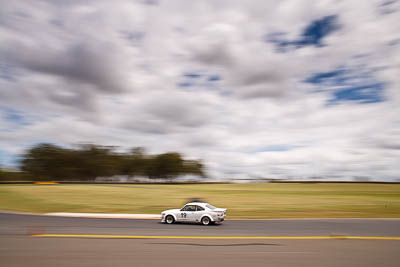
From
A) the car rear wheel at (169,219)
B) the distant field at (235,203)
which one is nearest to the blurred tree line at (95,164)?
the distant field at (235,203)

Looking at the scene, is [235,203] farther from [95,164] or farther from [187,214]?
[95,164]

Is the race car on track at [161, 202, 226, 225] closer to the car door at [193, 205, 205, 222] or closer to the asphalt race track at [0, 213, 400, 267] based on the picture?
the car door at [193, 205, 205, 222]

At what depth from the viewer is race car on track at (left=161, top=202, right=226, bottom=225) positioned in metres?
15.9

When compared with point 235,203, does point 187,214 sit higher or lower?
higher

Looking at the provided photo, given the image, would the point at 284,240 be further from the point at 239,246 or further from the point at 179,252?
the point at 179,252

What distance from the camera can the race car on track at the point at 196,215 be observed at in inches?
625

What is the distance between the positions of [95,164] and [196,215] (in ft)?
369

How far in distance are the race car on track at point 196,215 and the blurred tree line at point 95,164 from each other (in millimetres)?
105458

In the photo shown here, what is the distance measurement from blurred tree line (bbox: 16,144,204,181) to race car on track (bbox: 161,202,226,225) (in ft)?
346

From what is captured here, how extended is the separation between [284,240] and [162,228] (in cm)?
623

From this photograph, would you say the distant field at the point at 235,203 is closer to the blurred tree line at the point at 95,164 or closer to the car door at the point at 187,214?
the car door at the point at 187,214

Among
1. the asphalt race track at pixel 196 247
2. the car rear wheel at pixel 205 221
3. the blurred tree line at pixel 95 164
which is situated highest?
the blurred tree line at pixel 95 164

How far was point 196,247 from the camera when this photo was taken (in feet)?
32.8

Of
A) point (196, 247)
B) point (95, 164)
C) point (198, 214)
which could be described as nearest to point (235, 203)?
point (198, 214)
